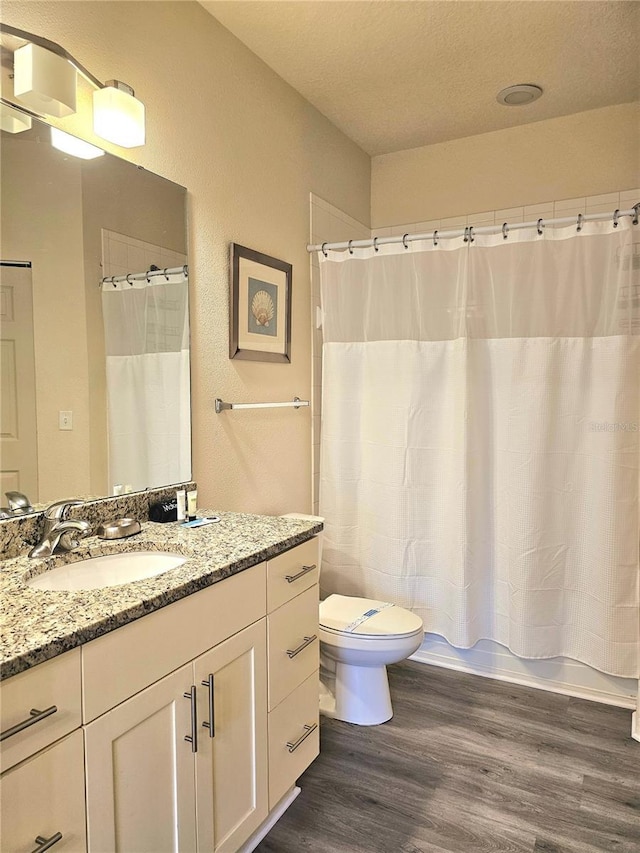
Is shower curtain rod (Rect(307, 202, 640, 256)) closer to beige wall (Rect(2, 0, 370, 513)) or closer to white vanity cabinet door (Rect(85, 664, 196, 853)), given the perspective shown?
beige wall (Rect(2, 0, 370, 513))

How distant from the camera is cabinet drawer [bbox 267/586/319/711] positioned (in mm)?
1580

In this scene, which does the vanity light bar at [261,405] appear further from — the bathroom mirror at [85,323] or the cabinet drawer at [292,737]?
the cabinet drawer at [292,737]

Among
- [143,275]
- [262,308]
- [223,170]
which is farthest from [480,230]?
[143,275]

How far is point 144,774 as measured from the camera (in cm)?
116

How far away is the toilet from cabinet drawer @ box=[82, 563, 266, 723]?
28.3 inches

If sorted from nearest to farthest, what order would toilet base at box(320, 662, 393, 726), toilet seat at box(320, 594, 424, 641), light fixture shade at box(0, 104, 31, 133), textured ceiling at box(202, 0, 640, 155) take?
1. light fixture shade at box(0, 104, 31, 133)
2. textured ceiling at box(202, 0, 640, 155)
3. toilet seat at box(320, 594, 424, 641)
4. toilet base at box(320, 662, 393, 726)

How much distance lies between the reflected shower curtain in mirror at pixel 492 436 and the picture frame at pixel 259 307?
11.2 inches

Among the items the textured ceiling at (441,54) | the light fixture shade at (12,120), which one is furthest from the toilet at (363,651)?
the textured ceiling at (441,54)

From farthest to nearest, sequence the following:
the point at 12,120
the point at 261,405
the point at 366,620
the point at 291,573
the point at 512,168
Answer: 1. the point at 512,168
2. the point at 261,405
3. the point at 366,620
4. the point at 291,573
5. the point at 12,120

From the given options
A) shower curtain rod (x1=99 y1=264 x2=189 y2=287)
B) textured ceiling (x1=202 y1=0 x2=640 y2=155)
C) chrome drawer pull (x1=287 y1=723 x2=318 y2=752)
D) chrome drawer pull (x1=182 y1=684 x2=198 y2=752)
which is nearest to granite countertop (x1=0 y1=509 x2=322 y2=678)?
chrome drawer pull (x1=182 y1=684 x2=198 y2=752)

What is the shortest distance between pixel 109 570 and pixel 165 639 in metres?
0.37

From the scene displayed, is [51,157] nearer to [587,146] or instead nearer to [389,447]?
[389,447]

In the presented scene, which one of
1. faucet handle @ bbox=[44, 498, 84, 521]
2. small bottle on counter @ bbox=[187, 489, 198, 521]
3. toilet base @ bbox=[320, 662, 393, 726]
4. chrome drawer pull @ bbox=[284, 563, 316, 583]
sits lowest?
toilet base @ bbox=[320, 662, 393, 726]

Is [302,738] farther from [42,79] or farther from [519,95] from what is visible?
[519,95]
